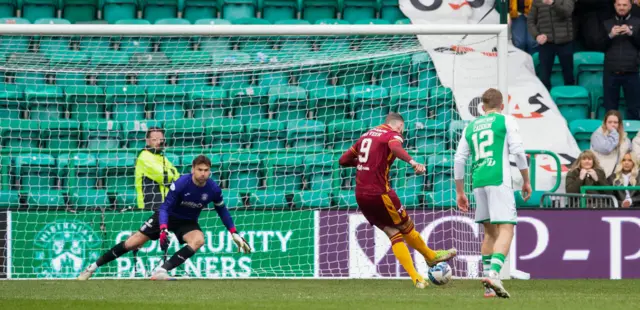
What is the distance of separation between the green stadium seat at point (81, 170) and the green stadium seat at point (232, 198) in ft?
4.81

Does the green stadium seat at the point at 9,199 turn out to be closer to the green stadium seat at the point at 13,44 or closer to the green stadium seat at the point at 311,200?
the green stadium seat at the point at 13,44

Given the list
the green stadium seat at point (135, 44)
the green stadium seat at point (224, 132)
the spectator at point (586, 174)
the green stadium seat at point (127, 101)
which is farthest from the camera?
the green stadium seat at point (135, 44)

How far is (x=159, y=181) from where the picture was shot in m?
13.3

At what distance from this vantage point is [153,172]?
1326 centimetres

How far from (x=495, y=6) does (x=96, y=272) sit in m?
7.25

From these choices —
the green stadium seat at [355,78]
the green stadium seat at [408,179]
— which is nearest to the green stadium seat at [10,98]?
the green stadium seat at [355,78]

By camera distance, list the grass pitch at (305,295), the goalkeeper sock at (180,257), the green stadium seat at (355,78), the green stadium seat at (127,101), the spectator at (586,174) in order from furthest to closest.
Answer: the green stadium seat at (355,78), the green stadium seat at (127,101), the spectator at (586,174), the goalkeeper sock at (180,257), the grass pitch at (305,295)

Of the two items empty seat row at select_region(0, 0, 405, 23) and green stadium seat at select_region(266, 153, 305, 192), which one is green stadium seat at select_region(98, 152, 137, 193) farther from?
empty seat row at select_region(0, 0, 405, 23)

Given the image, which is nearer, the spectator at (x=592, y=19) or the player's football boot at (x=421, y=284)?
the player's football boot at (x=421, y=284)

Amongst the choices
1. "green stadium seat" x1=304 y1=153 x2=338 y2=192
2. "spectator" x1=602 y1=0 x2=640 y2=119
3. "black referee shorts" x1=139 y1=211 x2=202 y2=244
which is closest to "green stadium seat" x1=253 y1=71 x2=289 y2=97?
"green stadium seat" x1=304 y1=153 x2=338 y2=192

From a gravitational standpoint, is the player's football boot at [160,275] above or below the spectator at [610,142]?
below

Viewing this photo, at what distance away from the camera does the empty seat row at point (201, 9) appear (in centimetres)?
1722

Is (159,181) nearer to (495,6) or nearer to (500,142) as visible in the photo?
(500,142)

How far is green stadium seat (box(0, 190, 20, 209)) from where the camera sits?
13.4 meters
